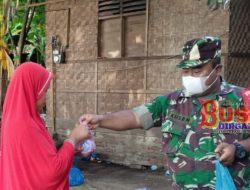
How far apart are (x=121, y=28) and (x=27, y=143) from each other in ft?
18.2

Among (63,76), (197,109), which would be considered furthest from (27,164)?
(63,76)

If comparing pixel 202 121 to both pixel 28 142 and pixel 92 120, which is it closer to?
pixel 92 120

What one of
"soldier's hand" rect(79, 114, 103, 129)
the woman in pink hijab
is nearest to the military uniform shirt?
"soldier's hand" rect(79, 114, 103, 129)

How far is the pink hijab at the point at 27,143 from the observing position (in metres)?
2.94

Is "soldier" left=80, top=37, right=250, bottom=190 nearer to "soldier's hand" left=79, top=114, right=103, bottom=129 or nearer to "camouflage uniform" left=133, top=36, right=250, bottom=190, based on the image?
"camouflage uniform" left=133, top=36, right=250, bottom=190

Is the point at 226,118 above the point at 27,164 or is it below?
above

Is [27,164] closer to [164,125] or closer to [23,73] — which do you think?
[23,73]

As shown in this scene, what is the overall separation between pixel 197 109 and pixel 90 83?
6.31 metres

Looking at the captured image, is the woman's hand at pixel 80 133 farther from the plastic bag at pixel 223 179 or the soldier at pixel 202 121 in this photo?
the plastic bag at pixel 223 179

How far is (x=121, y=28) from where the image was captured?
8.23 m

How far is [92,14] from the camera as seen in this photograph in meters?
8.76

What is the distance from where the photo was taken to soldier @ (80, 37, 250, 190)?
265 cm

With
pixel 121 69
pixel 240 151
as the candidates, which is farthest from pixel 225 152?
pixel 121 69

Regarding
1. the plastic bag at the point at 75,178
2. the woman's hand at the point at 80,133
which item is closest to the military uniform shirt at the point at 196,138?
the woman's hand at the point at 80,133
